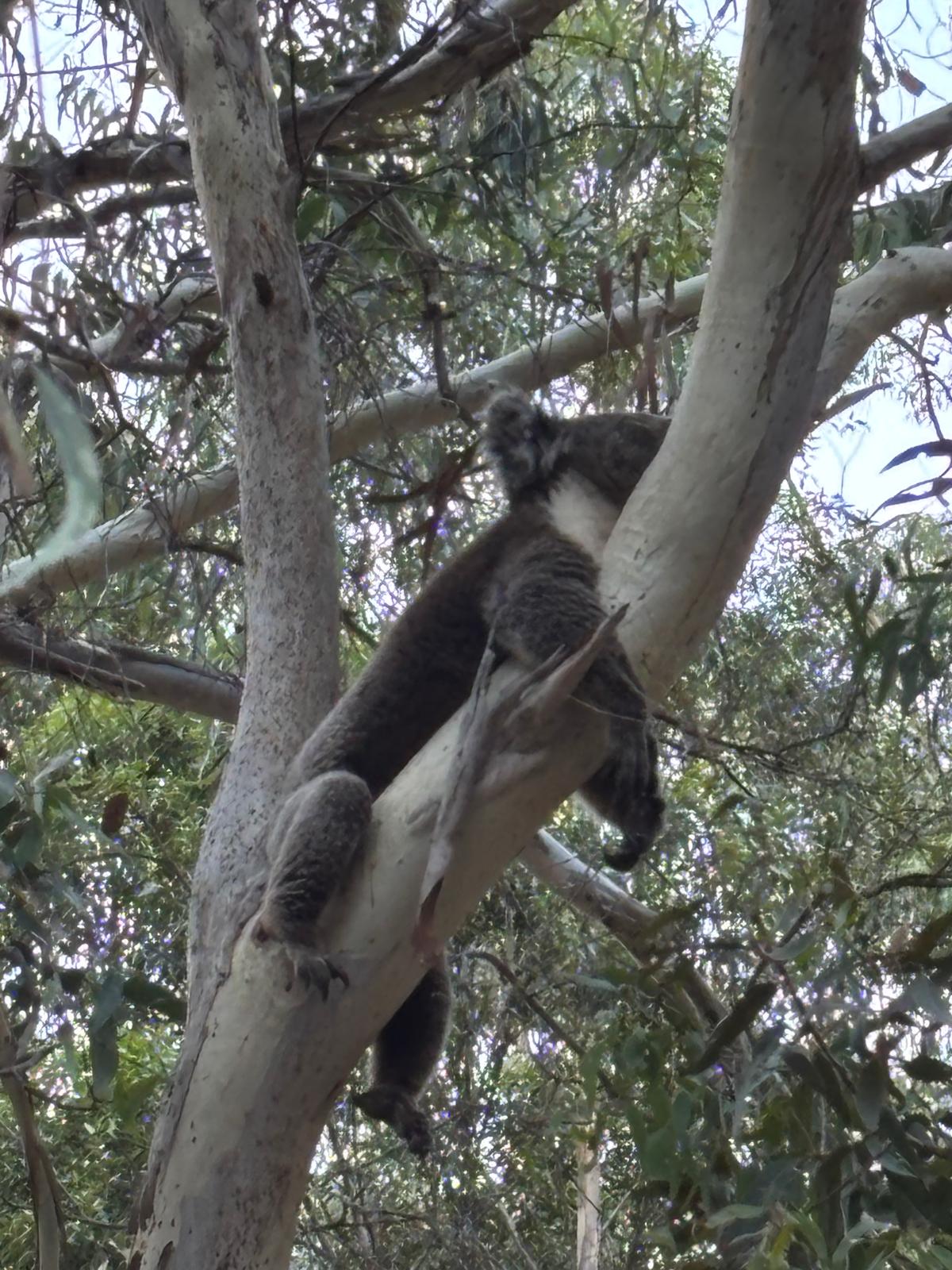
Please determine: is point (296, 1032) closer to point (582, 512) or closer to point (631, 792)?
point (631, 792)

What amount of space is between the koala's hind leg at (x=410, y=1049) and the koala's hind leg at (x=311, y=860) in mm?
688

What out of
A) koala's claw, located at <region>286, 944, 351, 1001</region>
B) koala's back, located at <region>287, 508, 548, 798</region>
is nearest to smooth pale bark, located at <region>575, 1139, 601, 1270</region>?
koala's back, located at <region>287, 508, 548, 798</region>

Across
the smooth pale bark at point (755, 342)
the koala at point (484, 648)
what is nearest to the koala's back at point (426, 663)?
the koala at point (484, 648)

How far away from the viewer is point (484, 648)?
236cm

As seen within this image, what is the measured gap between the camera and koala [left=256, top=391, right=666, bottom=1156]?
1.84m

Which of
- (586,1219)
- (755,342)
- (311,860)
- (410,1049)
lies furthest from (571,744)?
(586,1219)

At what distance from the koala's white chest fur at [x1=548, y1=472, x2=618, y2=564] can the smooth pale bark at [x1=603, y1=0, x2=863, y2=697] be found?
1.85 feet

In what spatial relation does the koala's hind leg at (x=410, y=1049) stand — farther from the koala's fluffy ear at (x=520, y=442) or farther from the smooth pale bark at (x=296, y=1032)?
the koala's fluffy ear at (x=520, y=442)

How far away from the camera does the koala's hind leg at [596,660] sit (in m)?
1.64

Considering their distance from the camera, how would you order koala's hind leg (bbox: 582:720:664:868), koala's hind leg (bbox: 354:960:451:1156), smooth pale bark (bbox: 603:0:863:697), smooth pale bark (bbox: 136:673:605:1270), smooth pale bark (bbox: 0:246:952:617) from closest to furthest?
1. smooth pale bark (bbox: 136:673:605:1270)
2. smooth pale bark (bbox: 603:0:863:697)
3. koala's hind leg (bbox: 582:720:664:868)
4. koala's hind leg (bbox: 354:960:451:1156)
5. smooth pale bark (bbox: 0:246:952:617)

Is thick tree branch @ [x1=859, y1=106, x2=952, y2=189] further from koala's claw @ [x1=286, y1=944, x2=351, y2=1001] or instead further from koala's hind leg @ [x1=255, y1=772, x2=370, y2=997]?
koala's claw @ [x1=286, y1=944, x2=351, y2=1001]

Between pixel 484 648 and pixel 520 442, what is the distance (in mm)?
427

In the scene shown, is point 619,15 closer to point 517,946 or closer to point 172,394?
point 172,394

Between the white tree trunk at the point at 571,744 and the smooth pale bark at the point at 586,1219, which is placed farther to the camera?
the smooth pale bark at the point at 586,1219
